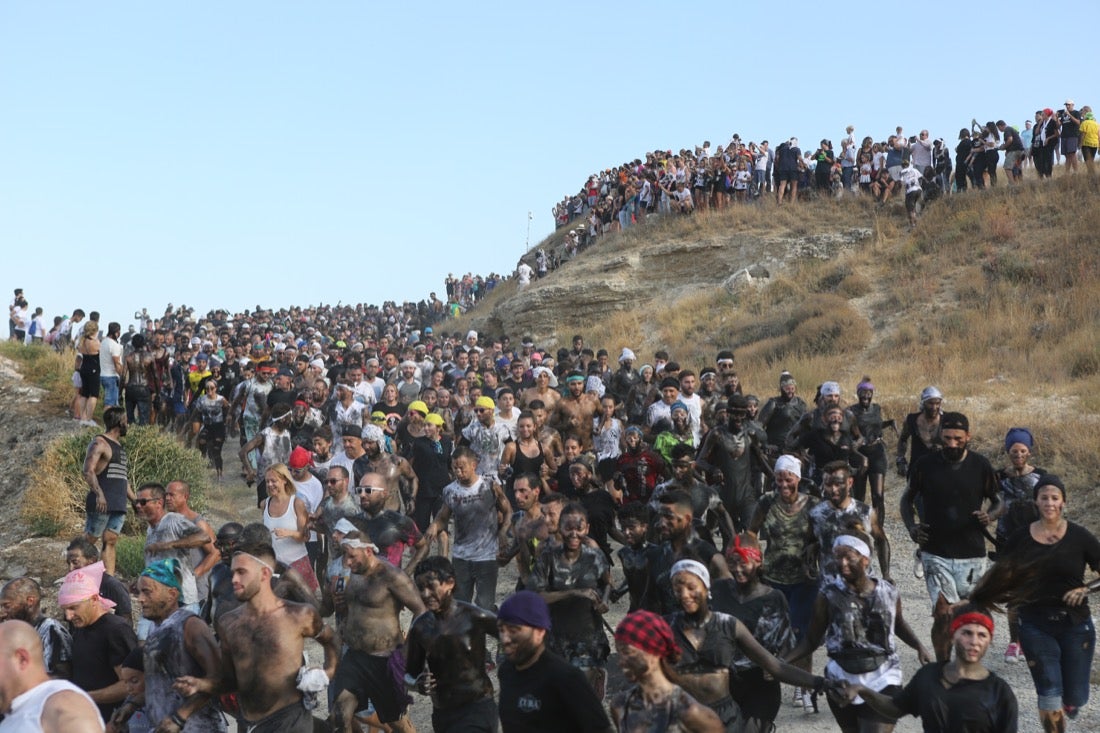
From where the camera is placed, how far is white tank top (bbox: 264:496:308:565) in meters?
8.88

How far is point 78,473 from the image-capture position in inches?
622

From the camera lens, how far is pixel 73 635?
244 inches

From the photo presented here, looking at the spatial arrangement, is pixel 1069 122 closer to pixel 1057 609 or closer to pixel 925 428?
pixel 925 428

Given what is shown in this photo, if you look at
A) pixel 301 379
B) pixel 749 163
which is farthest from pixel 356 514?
pixel 749 163

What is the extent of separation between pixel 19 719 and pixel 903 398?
52.3 feet

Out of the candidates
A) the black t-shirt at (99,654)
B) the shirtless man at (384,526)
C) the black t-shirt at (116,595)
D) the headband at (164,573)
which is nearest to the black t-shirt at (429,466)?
the shirtless man at (384,526)

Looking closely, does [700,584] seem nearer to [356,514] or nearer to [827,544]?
[827,544]

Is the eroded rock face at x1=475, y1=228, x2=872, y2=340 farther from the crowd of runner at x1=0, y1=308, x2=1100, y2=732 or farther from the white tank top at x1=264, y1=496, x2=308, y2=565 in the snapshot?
the white tank top at x1=264, y1=496, x2=308, y2=565

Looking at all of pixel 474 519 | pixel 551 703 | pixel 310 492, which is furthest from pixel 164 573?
pixel 310 492

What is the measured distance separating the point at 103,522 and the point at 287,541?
11.1 feet

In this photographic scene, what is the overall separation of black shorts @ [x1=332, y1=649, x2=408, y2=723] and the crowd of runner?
0.01 metres

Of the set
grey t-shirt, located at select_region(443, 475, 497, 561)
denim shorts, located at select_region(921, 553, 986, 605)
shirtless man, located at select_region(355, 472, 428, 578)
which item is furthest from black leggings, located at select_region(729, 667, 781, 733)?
grey t-shirt, located at select_region(443, 475, 497, 561)

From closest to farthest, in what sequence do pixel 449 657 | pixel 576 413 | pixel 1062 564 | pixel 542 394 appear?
pixel 449 657 < pixel 1062 564 < pixel 576 413 < pixel 542 394

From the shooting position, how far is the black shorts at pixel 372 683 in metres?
6.70
